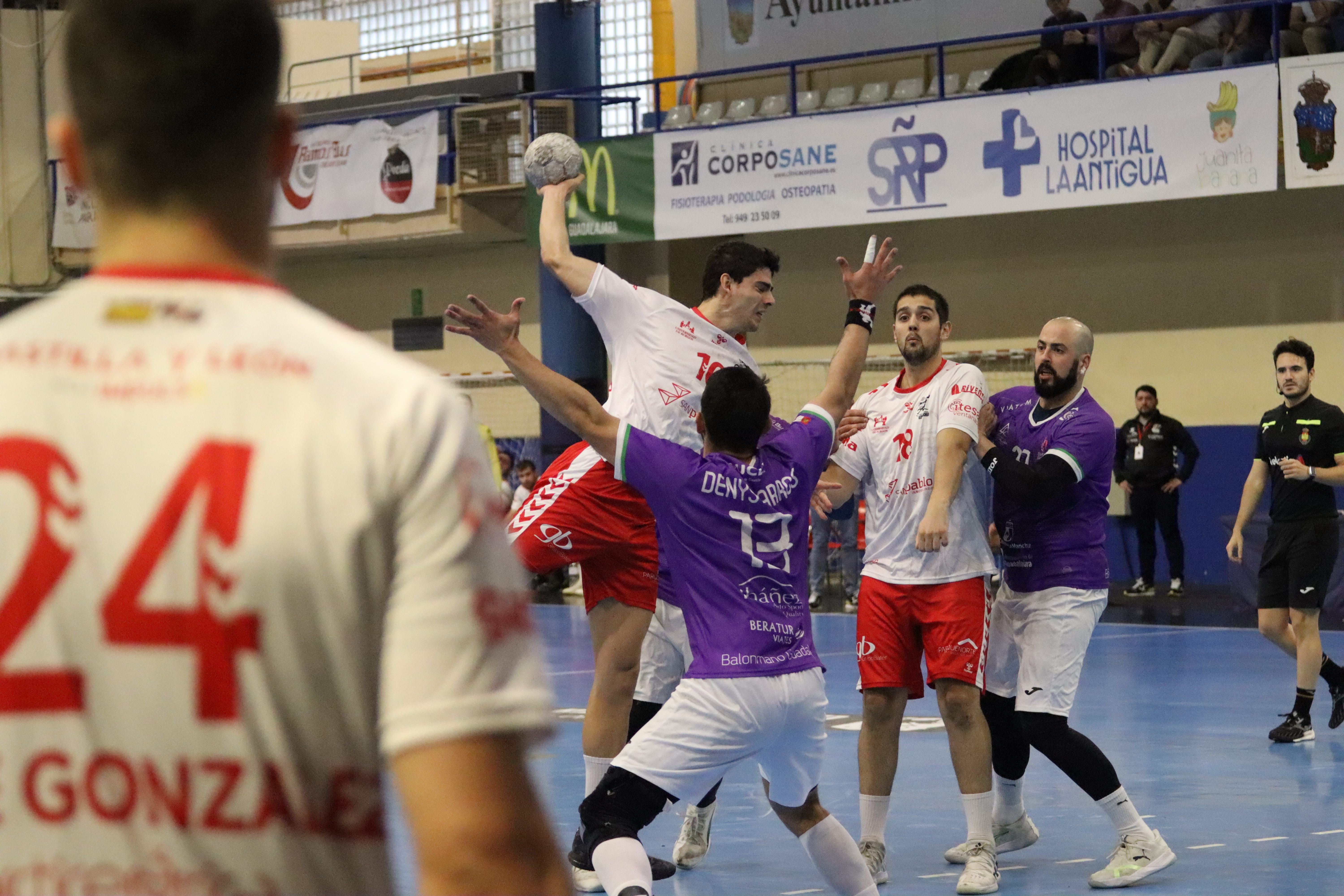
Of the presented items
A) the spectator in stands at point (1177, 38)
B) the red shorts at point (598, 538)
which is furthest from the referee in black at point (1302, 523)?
the spectator in stands at point (1177, 38)

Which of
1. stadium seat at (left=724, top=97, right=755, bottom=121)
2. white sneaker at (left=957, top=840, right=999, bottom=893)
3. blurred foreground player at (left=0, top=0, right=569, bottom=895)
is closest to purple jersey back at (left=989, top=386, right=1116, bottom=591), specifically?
white sneaker at (left=957, top=840, right=999, bottom=893)

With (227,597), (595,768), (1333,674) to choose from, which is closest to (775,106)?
(1333,674)

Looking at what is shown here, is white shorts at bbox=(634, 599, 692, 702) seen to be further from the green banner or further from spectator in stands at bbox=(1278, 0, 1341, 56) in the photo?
the green banner

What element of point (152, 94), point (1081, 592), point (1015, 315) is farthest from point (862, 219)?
point (152, 94)

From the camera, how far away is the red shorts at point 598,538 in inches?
272

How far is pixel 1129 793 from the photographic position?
26.9ft

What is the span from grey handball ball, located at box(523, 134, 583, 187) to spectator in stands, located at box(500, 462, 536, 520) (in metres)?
12.6

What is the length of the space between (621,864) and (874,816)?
186 cm

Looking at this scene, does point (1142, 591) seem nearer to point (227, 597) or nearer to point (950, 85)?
point (950, 85)

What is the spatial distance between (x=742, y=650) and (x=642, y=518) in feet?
6.52

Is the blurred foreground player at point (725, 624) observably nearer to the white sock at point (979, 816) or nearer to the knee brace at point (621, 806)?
the knee brace at point (621, 806)

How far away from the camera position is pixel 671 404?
688cm

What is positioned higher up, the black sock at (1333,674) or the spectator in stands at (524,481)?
the spectator in stands at (524,481)

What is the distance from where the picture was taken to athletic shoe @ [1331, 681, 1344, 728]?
9.88m
